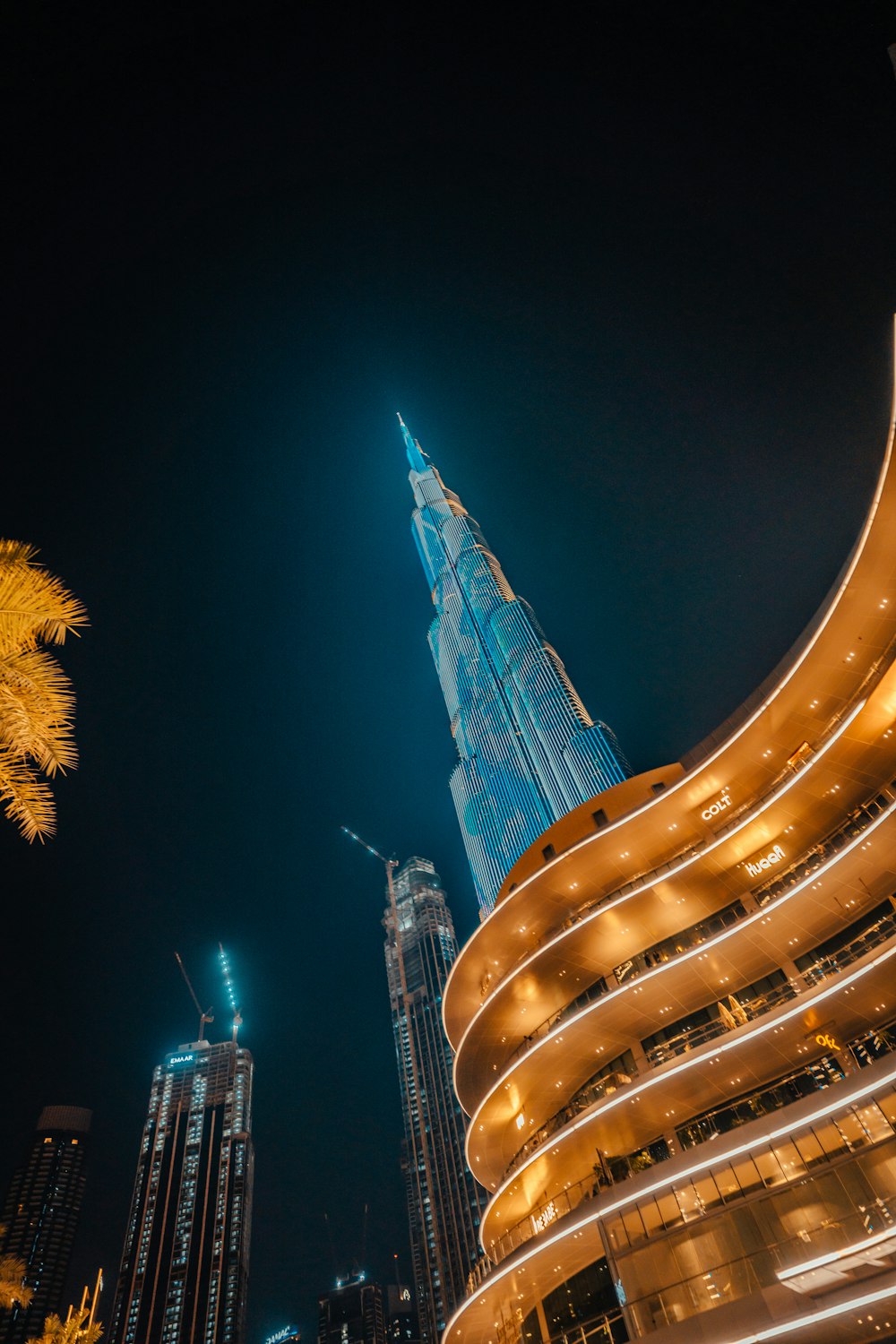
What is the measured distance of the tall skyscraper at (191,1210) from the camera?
437ft

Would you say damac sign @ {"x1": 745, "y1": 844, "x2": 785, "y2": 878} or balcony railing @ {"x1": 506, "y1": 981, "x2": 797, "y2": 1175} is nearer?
balcony railing @ {"x1": 506, "y1": 981, "x2": 797, "y2": 1175}

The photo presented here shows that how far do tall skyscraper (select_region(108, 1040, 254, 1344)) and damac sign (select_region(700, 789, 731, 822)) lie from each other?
6652 inches

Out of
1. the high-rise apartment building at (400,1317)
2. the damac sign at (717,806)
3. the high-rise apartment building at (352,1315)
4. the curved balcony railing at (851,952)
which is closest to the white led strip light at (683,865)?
the damac sign at (717,806)

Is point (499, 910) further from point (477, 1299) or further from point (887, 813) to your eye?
point (887, 813)

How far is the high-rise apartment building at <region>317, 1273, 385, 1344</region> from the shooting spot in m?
161

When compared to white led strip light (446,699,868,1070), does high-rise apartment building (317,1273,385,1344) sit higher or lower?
higher

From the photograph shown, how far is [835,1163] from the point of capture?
1914 cm

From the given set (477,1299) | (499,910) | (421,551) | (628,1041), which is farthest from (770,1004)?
(421,551)

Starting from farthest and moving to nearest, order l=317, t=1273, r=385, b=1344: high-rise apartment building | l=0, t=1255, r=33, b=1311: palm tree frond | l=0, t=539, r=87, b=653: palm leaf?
l=317, t=1273, r=385, b=1344: high-rise apartment building, l=0, t=1255, r=33, b=1311: palm tree frond, l=0, t=539, r=87, b=653: palm leaf

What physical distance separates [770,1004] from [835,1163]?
5.59 meters

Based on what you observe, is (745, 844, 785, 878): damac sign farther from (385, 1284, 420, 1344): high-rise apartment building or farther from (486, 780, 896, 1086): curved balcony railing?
(385, 1284, 420, 1344): high-rise apartment building

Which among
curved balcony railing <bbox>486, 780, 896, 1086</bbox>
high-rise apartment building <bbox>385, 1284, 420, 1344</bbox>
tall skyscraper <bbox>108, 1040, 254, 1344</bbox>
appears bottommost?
curved balcony railing <bbox>486, 780, 896, 1086</bbox>

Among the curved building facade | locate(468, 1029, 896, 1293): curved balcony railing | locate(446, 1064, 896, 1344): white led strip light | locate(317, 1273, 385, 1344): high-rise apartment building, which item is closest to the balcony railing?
the curved building facade

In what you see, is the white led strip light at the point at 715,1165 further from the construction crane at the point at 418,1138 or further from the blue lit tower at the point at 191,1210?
the blue lit tower at the point at 191,1210
